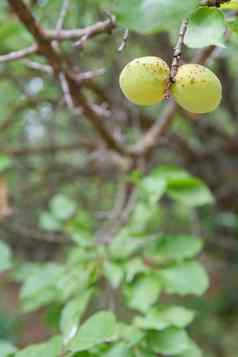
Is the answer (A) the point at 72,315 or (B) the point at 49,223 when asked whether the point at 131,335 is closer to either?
(A) the point at 72,315

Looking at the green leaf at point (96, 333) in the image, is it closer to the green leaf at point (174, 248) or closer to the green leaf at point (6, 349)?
the green leaf at point (6, 349)

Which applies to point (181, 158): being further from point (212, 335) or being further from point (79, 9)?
point (212, 335)

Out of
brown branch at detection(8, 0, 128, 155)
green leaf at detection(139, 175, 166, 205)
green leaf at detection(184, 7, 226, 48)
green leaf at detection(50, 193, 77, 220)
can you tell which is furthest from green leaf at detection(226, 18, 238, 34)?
green leaf at detection(50, 193, 77, 220)

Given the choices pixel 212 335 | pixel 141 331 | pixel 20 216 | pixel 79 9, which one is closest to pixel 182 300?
pixel 212 335

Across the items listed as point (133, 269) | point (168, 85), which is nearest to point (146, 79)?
point (168, 85)

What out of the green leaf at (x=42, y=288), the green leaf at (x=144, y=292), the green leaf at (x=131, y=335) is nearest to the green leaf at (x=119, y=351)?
the green leaf at (x=131, y=335)
